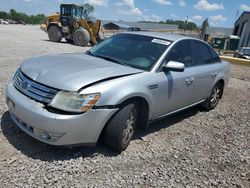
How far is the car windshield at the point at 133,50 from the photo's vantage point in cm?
353

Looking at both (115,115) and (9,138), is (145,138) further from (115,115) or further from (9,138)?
(9,138)

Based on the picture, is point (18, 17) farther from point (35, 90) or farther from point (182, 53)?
point (35, 90)

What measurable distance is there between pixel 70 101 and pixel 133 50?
1.59 m

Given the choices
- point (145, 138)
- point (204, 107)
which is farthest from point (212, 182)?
point (204, 107)

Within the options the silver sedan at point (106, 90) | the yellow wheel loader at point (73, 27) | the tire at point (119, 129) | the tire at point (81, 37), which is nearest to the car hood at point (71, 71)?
the silver sedan at point (106, 90)

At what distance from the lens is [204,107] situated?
521 centimetres

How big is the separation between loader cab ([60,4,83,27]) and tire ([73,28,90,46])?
1.20m

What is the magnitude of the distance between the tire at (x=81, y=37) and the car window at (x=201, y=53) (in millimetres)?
12897

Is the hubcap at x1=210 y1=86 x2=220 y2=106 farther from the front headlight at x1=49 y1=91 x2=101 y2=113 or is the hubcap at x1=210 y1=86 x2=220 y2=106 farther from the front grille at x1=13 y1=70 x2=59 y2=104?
the front grille at x1=13 y1=70 x2=59 y2=104

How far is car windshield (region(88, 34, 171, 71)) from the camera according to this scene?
3.53 m

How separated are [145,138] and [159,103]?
62 cm

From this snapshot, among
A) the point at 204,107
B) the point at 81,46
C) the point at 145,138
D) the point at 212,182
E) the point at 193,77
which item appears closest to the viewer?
the point at 212,182

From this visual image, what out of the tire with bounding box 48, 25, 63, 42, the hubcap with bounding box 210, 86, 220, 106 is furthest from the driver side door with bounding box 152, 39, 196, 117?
the tire with bounding box 48, 25, 63, 42

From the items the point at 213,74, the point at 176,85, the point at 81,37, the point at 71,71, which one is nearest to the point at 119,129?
the point at 71,71
